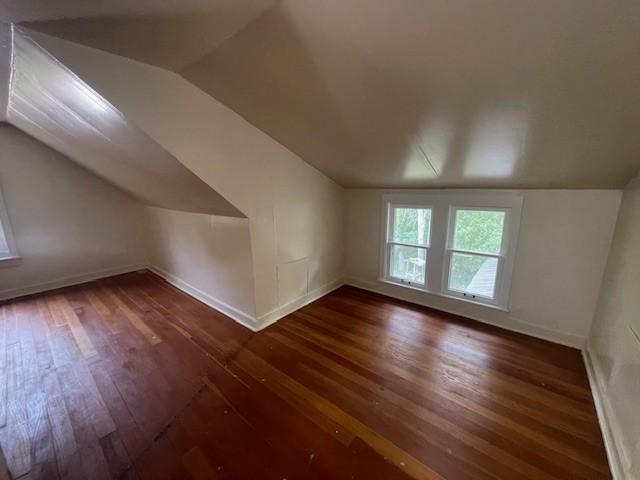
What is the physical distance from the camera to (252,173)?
7.95 ft

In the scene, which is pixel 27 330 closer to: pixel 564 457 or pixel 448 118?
pixel 448 118

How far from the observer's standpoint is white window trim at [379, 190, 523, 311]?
8.55 ft

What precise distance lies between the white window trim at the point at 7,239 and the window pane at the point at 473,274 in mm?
5707

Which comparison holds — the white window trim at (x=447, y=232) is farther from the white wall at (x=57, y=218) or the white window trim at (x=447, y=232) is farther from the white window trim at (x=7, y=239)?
the white window trim at (x=7, y=239)

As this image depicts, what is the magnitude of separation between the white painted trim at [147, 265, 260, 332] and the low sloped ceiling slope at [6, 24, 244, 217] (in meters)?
1.09

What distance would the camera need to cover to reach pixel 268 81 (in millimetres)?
1702

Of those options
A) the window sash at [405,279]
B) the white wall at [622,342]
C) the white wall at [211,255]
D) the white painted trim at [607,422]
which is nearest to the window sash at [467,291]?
the window sash at [405,279]

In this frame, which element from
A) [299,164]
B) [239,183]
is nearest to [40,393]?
[239,183]

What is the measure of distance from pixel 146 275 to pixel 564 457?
525 centimetres

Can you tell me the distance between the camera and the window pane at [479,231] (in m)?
2.72

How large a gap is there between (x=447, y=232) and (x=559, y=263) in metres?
0.99

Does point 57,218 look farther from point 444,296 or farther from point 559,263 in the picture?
point 559,263

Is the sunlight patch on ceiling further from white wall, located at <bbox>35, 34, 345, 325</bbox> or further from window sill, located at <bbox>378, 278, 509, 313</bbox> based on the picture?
white wall, located at <bbox>35, 34, 345, 325</bbox>

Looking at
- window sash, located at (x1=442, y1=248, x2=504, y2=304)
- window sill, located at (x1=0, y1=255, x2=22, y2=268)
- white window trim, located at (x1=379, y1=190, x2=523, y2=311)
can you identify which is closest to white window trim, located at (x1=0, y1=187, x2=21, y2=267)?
window sill, located at (x1=0, y1=255, x2=22, y2=268)
